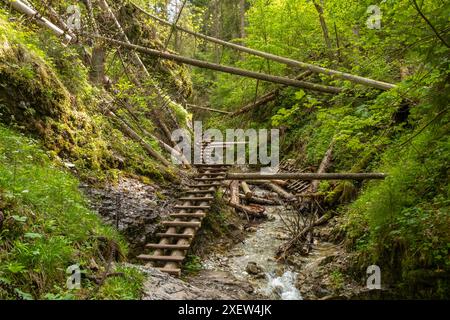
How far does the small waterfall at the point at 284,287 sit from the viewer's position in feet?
21.3

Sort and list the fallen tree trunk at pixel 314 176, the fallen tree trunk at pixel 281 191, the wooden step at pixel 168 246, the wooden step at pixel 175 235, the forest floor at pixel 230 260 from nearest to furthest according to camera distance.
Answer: the forest floor at pixel 230 260, the wooden step at pixel 168 246, the wooden step at pixel 175 235, the fallen tree trunk at pixel 314 176, the fallen tree trunk at pixel 281 191

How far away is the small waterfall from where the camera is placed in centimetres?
649

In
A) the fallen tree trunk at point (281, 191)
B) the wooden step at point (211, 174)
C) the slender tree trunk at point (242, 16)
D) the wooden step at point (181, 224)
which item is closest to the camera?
the wooden step at point (181, 224)

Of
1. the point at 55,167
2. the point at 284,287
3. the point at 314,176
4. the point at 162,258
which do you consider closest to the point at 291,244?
the point at 284,287

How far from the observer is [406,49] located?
475 cm

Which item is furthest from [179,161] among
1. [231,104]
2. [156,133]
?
[231,104]

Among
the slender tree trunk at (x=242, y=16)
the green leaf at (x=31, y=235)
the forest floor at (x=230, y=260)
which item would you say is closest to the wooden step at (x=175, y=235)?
the forest floor at (x=230, y=260)

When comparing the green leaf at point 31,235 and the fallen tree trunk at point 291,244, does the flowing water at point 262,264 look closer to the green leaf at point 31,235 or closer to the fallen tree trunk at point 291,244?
the fallen tree trunk at point 291,244

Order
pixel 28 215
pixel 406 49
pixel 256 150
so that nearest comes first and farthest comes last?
pixel 28 215, pixel 406 49, pixel 256 150

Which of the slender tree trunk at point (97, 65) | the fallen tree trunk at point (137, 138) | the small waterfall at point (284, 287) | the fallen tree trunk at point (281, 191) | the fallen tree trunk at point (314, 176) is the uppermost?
the slender tree trunk at point (97, 65)

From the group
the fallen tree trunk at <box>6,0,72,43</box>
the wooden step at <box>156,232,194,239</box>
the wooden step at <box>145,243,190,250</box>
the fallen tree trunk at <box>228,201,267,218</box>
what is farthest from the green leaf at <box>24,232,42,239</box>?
the fallen tree trunk at <box>228,201,267,218</box>

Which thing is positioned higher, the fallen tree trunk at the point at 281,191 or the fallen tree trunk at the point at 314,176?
the fallen tree trunk at the point at 314,176
